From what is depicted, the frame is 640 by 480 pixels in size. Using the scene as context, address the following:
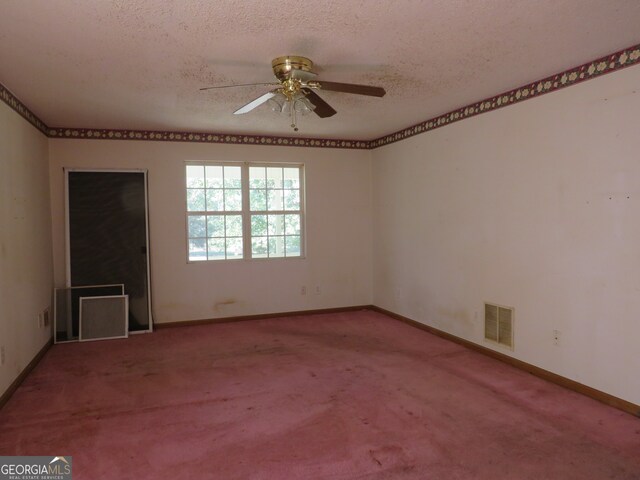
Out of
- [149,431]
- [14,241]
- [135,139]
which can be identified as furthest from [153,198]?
[149,431]

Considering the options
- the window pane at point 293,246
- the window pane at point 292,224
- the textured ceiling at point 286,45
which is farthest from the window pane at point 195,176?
the textured ceiling at point 286,45

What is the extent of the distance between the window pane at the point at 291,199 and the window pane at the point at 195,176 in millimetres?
1142

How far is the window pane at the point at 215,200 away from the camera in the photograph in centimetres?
549

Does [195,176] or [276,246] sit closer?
[195,176]

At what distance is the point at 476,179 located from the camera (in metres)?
4.14

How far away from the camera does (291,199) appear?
230 inches

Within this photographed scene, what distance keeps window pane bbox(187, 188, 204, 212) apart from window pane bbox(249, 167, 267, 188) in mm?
662

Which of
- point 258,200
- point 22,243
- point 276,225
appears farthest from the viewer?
point 276,225

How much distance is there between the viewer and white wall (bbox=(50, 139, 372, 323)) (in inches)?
198

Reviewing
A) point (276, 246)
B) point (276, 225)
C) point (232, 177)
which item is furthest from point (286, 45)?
point (276, 246)

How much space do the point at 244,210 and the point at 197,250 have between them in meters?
0.80

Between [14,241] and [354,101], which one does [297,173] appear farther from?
[14,241]

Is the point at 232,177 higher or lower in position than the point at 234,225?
higher

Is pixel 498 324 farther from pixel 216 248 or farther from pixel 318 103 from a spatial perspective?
pixel 216 248
